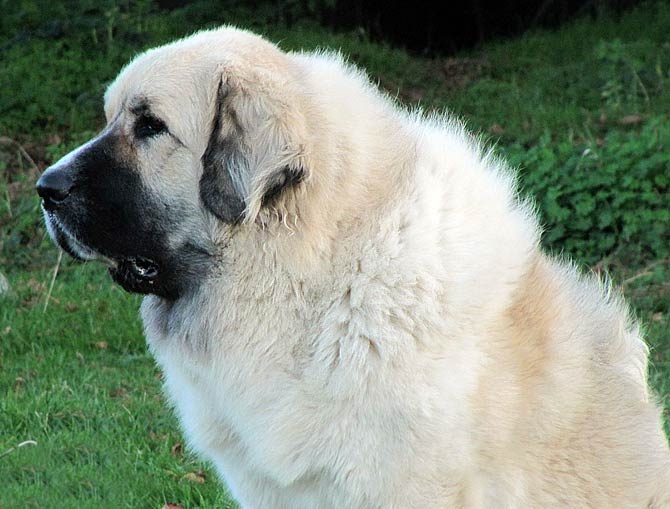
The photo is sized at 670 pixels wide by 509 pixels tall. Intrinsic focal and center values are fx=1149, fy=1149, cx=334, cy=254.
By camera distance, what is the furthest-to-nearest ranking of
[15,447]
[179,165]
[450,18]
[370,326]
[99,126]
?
1. [450,18]
2. [99,126]
3. [15,447]
4. [179,165]
5. [370,326]

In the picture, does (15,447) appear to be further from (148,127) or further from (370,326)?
(370,326)

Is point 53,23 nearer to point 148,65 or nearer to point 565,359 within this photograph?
point 148,65

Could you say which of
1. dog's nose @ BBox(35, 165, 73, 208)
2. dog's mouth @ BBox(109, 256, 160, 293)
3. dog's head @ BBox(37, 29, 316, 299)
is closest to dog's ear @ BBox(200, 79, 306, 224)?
dog's head @ BBox(37, 29, 316, 299)

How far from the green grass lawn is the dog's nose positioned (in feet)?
5.61

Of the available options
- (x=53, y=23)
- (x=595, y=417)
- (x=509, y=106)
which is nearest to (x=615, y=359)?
(x=595, y=417)

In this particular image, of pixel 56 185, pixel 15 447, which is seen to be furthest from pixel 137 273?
pixel 15 447

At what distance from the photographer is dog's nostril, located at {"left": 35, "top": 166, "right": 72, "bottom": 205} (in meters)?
3.64

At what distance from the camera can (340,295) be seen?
3.53 m

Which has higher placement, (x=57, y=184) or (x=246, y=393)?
(x=57, y=184)

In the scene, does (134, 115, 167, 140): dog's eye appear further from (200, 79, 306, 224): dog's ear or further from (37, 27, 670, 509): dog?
(200, 79, 306, 224): dog's ear

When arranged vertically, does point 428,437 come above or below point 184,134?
below

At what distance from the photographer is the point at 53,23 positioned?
10836 mm

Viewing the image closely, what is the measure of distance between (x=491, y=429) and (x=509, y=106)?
23.8 feet

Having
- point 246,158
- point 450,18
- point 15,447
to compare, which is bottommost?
point 450,18
